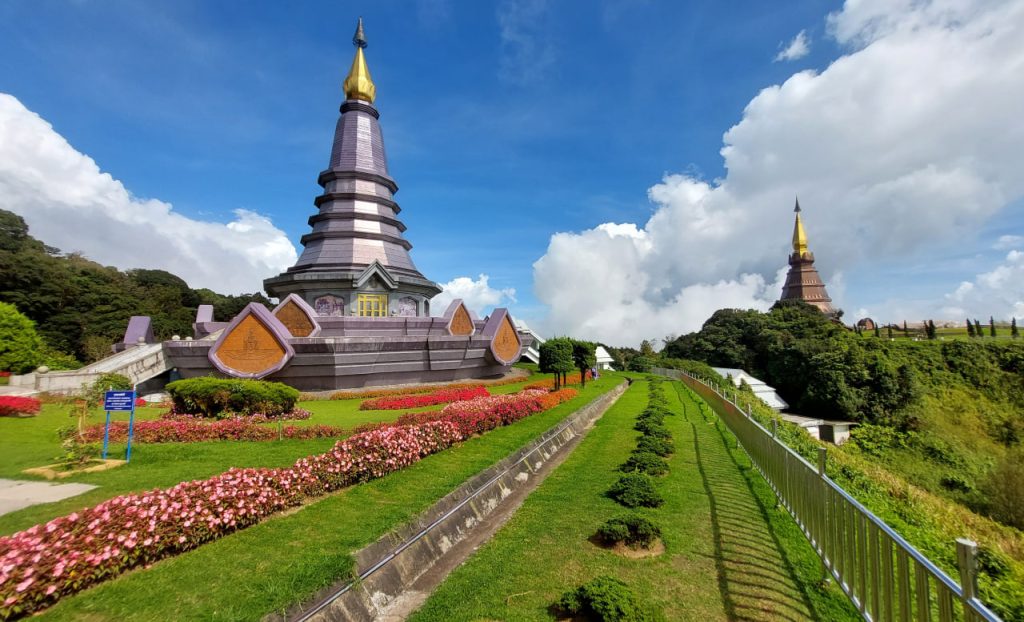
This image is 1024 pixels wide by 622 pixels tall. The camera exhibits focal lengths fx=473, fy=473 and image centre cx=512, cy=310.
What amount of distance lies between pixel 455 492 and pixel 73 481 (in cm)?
632

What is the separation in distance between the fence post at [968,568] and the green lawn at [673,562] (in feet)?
7.94

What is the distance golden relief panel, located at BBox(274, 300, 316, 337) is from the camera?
2206 centimetres

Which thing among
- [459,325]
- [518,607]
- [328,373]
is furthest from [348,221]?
[518,607]

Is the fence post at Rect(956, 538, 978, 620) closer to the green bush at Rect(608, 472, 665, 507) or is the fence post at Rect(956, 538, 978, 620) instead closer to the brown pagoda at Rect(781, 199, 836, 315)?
the green bush at Rect(608, 472, 665, 507)

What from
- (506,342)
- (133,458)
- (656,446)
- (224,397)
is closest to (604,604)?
(656,446)

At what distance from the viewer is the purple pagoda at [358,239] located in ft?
93.9

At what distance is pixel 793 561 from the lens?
5.64m

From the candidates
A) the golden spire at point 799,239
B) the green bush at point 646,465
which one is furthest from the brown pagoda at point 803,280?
the green bush at point 646,465

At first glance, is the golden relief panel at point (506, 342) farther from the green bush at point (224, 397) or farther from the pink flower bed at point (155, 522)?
the pink flower bed at point (155, 522)

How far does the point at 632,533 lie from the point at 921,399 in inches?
1548

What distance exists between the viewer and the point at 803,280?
68.2m

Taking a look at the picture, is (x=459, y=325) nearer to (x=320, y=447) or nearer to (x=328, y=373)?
(x=328, y=373)

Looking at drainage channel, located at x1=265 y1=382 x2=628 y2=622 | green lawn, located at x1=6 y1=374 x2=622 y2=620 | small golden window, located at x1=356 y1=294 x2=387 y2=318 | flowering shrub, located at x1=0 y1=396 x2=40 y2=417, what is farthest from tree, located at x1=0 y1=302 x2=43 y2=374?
drainage channel, located at x1=265 y1=382 x2=628 y2=622

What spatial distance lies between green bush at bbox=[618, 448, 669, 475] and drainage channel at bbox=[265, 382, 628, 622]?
5.84ft
